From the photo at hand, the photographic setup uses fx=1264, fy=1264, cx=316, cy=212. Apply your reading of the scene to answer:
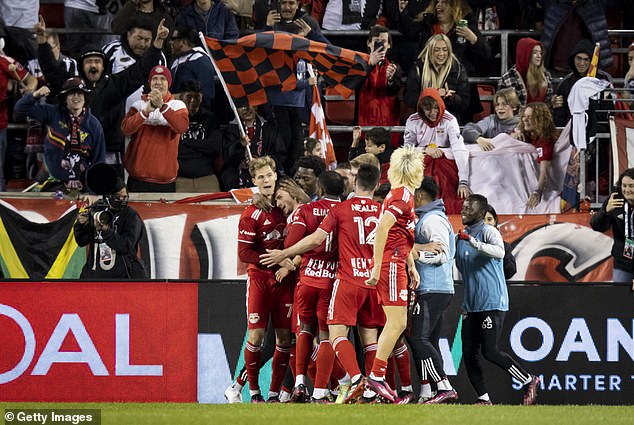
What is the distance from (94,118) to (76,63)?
1.75 meters

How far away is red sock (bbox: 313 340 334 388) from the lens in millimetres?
10562

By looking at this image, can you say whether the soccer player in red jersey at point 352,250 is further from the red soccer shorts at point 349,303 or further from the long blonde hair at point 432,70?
the long blonde hair at point 432,70

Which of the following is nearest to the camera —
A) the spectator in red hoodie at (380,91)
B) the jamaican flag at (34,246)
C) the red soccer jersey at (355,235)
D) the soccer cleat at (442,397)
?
the red soccer jersey at (355,235)

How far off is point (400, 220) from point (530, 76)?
20.7 feet

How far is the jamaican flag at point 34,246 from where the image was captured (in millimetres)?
13422

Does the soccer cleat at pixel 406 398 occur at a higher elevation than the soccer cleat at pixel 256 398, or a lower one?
higher

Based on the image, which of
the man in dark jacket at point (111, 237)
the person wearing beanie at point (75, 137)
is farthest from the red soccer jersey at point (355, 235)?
the person wearing beanie at point (75, 137)

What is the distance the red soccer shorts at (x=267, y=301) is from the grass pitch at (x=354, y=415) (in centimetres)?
106

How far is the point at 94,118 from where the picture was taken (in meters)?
14.6

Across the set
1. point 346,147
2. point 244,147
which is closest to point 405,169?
point 244,147

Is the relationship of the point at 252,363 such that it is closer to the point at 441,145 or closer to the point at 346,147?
the point at 441,145

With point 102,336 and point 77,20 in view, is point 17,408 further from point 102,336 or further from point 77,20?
point 77,20

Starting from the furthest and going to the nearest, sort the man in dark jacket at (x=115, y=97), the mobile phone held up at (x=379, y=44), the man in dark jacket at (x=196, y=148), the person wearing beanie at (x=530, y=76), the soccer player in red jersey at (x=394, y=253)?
1. the person wearing beanie at (x=530, y=76)
2. the mobile phone held up at (x=379, y=44)
3. the man in dark jacket at (x=196, y=148)
4. the man in dark jacket at (x=115, y=97)
5. the soccer player in red jersey at (x=394, y=253)

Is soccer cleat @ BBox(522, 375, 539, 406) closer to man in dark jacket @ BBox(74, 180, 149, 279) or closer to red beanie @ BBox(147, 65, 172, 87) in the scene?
man in dark jacket @ BBox(74, 180, 149, 279)
